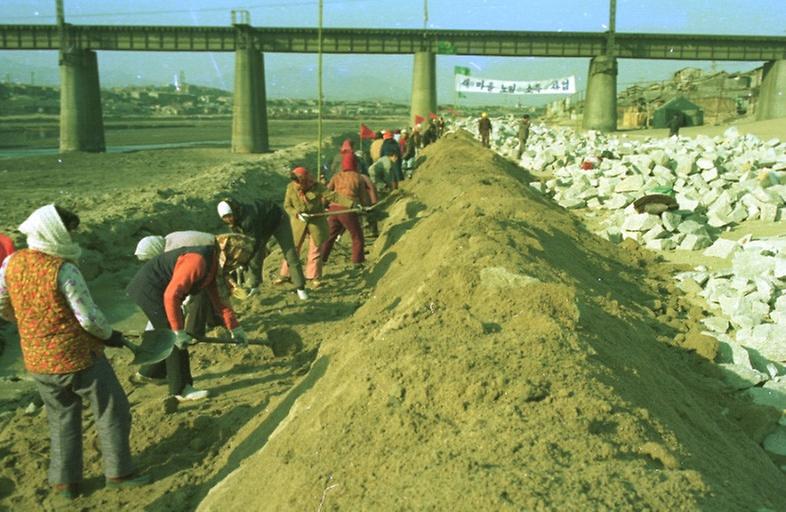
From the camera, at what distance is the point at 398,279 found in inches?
294

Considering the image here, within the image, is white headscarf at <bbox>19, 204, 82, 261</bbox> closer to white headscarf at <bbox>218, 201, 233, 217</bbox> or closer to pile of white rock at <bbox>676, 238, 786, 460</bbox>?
white headscarf at <bbox>218, 201, 233, 217</bbox>

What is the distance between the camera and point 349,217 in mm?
8969

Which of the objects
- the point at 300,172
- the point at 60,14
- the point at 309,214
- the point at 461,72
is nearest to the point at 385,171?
the point at 309,214

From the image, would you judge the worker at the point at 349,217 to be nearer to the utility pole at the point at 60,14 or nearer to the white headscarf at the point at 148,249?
the white headscarf at the point at 148,249

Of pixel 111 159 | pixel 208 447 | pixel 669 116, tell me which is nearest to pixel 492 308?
pixel 208 447

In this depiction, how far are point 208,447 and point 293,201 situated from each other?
13.9 feet

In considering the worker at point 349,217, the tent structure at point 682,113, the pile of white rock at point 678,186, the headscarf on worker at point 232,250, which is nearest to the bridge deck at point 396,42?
the tent structure at point 682,113

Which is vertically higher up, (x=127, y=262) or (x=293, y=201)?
(x=293, y=201)

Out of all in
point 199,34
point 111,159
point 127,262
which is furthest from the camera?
point 199,34

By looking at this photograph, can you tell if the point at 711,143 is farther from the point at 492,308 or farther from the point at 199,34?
the point at 199,34

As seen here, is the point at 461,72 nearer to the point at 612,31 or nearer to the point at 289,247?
the point at 612,31

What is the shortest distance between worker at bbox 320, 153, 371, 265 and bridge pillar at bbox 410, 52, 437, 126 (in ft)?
83.3

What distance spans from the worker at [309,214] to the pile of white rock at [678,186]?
506cm

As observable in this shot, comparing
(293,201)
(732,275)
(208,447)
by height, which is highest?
(293,201)
